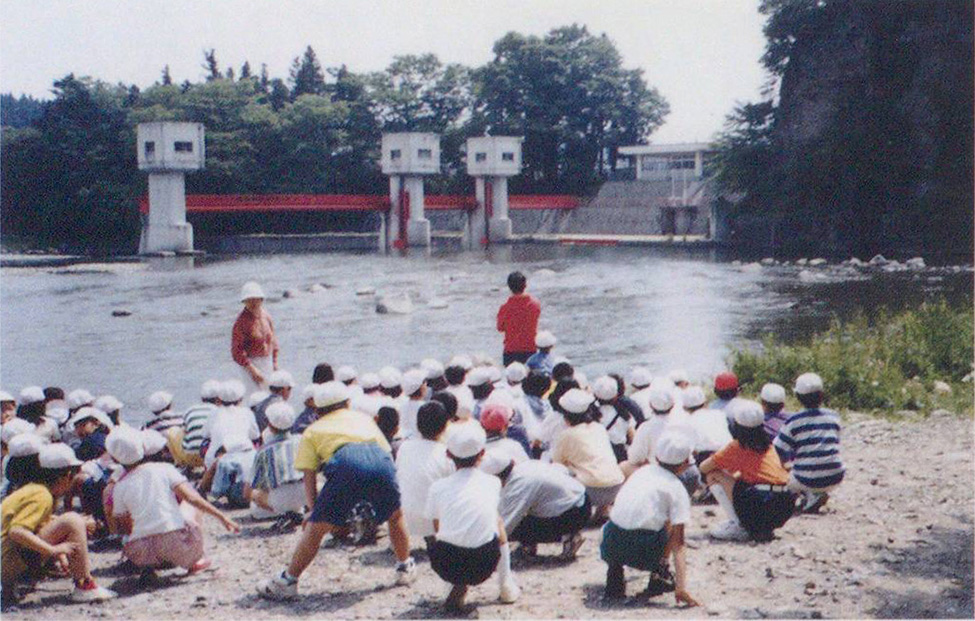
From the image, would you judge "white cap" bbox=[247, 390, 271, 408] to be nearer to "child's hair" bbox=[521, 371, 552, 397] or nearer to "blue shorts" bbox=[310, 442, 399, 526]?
"child's hair" bbox=[521, 371, 552, 397]

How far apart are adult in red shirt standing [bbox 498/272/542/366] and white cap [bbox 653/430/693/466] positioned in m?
4.41

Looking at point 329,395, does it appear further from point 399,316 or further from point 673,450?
point 399,316

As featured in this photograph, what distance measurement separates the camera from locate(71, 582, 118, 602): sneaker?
5629 mm

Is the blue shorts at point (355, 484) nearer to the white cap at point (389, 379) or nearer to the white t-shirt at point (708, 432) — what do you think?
the white t-shirt at point (708, 432)

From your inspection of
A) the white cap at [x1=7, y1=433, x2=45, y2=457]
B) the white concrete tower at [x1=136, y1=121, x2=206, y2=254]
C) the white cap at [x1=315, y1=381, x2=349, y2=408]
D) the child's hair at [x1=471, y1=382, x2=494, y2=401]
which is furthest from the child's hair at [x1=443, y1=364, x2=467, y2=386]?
the white concrete tower at [x1=136, y1=121, x2=206, y2=254]

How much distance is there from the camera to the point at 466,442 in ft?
17.7

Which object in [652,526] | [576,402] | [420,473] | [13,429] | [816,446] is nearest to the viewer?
→ [652,526]

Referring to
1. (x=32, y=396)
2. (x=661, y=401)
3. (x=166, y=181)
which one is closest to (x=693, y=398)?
(x=661, y=401)

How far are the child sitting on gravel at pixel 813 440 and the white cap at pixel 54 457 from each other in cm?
442

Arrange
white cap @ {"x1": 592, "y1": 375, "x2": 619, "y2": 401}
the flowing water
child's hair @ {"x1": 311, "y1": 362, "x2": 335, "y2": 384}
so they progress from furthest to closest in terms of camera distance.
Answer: the flowing water, child's hair @ {"x1": 311, "y1": 362, "x2": 335, "y2": 384}, white cap @ {"x1": 592, "y1": 375, "x2": 619, "y2": 401}

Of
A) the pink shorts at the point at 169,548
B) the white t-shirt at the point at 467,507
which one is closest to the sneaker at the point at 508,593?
the white t-shirt at the point at 467,507

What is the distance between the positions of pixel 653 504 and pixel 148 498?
9.15ft

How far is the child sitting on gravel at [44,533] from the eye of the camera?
550cm

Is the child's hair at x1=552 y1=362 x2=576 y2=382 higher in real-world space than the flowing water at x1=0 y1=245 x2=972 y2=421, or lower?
higher
